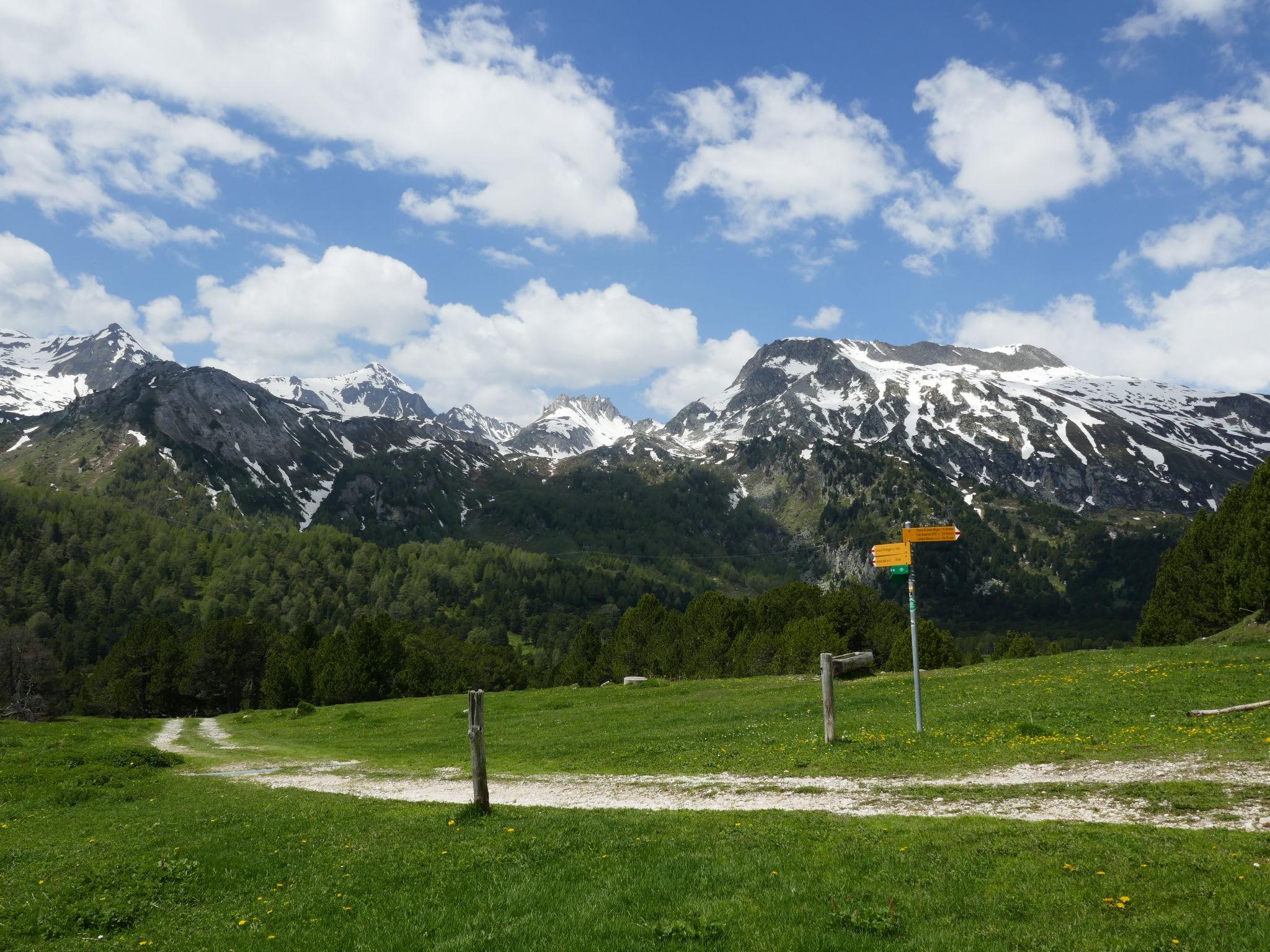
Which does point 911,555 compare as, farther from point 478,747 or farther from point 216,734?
point 216,734

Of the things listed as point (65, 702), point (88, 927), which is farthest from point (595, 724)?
point (65, 702)

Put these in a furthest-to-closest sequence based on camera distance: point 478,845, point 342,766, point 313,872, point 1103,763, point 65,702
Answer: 1. point 65,702
2. point 342,766
3. point 1103,763
4. point 478,845
5. point 313,872

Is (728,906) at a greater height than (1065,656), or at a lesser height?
greater

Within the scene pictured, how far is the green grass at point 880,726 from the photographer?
2509cm

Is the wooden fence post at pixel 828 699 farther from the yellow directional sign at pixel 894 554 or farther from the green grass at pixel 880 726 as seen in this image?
the yellow directional sign at pixel 894 554

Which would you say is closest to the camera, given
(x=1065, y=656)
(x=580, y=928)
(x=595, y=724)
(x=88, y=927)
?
(x=580, y=928)

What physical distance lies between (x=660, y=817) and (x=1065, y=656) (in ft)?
143

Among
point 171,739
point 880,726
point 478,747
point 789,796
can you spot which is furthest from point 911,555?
point 171,739

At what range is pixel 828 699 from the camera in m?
30.5

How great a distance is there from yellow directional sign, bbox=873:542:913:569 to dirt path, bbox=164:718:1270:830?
9.37 m

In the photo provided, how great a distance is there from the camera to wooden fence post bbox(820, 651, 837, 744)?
98.0 ft

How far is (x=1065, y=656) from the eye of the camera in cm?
5028

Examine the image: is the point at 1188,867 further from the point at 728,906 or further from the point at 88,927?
the point at 88,927

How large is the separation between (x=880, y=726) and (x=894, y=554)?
8.84 metres
